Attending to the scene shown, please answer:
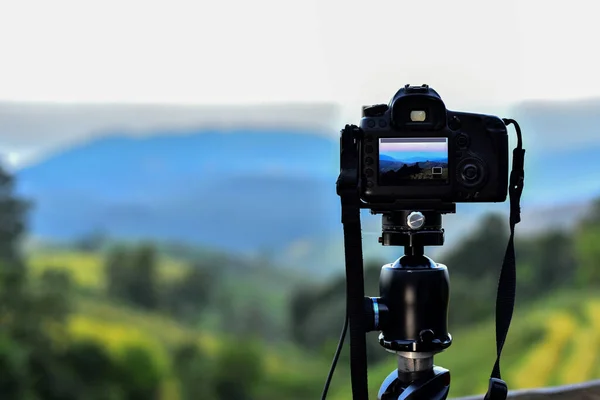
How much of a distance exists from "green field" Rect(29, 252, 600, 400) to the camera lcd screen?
1266 millimetres

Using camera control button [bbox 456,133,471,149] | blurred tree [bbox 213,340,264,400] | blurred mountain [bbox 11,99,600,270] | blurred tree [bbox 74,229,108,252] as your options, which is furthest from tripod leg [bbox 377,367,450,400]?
blurred tree [bbox 74,229,108,252]

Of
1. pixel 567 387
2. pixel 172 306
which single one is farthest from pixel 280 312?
pixel 567 387

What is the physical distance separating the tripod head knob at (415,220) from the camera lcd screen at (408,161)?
1.8 inches

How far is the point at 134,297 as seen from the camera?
6.59ft

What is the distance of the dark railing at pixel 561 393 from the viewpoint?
A: 1223 millimetres

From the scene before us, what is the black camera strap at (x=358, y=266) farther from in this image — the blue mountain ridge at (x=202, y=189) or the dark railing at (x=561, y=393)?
the blue mountain ridge at (x=202, y=189)

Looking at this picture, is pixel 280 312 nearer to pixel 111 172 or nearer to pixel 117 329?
pixel 117 329

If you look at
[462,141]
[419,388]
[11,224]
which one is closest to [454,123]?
[462,141]

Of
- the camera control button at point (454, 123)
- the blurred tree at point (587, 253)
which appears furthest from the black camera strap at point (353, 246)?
the blurred tree at point (587, 253)

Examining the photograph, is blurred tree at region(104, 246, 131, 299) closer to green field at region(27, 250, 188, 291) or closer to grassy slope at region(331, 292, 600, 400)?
green field at region(27, 250, 188, 291)

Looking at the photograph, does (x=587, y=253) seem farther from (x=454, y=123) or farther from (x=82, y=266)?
(x=82, y=266)

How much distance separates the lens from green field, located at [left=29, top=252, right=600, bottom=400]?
1960mm

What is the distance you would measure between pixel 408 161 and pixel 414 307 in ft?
0.65

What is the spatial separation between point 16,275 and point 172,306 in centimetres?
50
